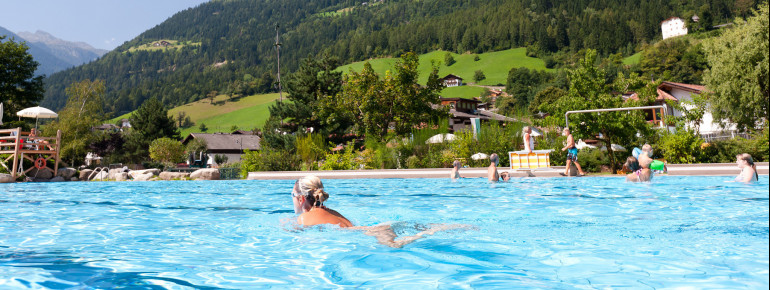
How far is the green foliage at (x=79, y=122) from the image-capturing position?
43500mm

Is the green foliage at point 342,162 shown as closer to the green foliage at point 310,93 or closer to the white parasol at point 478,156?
the white parasol at point 478,156

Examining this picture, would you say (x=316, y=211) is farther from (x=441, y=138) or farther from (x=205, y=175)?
(x=205, y=175)

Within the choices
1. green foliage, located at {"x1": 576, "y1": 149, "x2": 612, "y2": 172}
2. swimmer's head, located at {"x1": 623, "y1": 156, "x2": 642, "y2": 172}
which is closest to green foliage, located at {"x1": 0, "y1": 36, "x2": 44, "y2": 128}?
green foliage, located at {"x1": 576, "y1": 149, "x2": 612, "y2": 172}

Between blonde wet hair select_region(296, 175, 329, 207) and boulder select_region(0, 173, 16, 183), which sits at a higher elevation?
boulder select_region(0, 173, 16, 183)

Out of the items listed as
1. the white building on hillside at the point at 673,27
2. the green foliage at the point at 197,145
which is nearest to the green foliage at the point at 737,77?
the green foliage at the point at 197,145

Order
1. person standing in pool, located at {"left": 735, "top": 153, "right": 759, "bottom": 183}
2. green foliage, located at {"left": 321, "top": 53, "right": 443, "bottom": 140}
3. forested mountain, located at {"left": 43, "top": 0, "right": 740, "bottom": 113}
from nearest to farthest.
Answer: person standing in pool, located at {"left": 735, "top": 153, "right": 759, "bottom": 183}
green foliage, located at {"left": 321, "top": 53, "right": 443, "bottom": 140}
forested mountain, located at {"left": 43, "top": 0, "right": 740, "bottom": 113}

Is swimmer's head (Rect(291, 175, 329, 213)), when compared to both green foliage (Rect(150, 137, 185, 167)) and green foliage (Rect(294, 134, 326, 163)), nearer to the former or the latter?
green foliage (Rect(294, 134, 326, 163))

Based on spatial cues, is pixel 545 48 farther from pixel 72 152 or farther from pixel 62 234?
pixel 62 234

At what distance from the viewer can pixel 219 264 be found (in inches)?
151

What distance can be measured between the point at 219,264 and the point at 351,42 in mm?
145849

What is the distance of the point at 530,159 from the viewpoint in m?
16.5

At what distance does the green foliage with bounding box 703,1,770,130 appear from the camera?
831 inches

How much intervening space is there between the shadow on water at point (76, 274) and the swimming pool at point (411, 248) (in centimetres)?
1

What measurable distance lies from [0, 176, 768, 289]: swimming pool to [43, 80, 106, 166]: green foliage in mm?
39238
